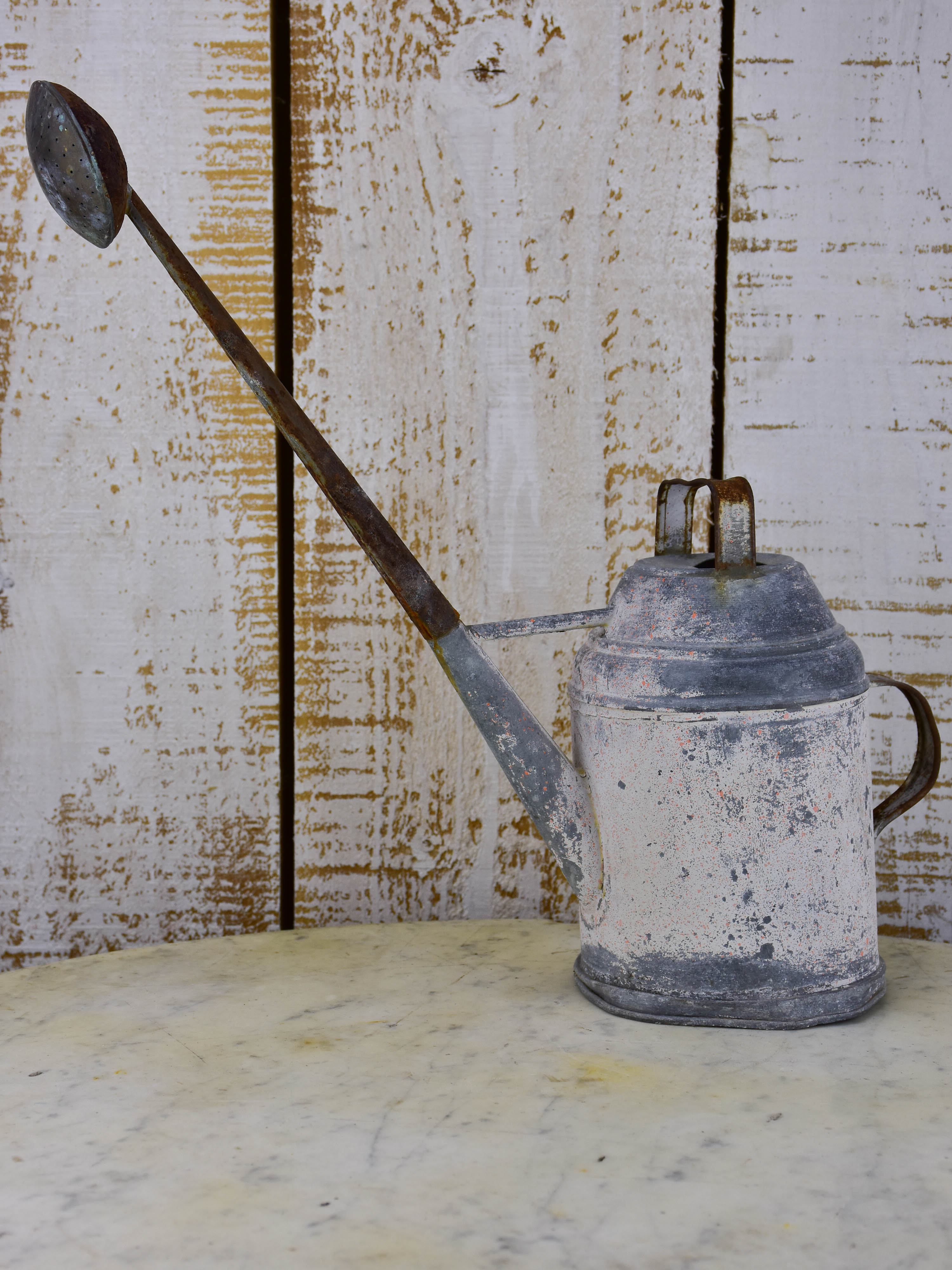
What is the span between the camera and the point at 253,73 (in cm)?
89

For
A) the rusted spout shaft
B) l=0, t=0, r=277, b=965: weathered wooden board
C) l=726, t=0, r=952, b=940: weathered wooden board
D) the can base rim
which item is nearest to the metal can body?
the can base rim

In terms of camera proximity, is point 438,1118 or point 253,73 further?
point 253,73

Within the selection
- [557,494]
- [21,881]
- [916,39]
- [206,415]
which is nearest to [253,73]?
[206,415]

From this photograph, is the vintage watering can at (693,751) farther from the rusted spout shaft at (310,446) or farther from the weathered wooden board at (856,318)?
the weathered wooden board at (856,318)

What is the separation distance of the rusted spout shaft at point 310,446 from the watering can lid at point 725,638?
0.11 m

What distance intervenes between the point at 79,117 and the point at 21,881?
58 cm

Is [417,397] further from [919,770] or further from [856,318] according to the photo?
[919,770]

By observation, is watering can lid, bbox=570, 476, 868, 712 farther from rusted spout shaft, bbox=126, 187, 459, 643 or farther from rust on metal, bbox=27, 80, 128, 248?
rust on metal, bbox=27, 80, 128, 248

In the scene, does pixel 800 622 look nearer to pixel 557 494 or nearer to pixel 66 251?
pixel 557 494

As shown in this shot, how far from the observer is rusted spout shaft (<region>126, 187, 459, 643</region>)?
2.19 feet

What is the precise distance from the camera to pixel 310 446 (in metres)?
0.68

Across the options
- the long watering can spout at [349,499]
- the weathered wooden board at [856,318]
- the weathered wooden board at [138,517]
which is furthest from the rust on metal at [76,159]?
the weathered wooden board at [856,318]

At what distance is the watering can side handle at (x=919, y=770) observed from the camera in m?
0.75

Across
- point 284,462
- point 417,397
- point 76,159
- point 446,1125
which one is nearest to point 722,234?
point 417,397
